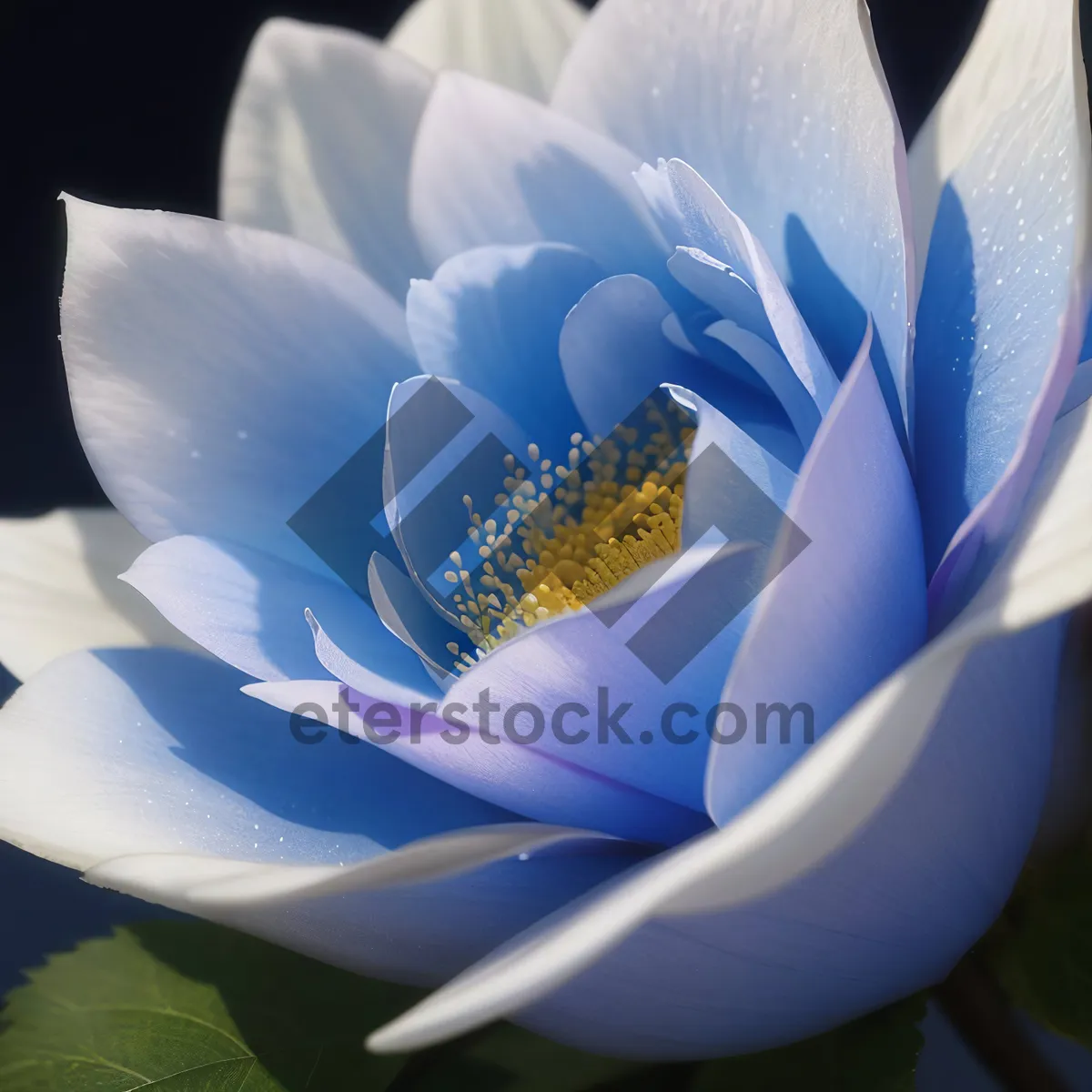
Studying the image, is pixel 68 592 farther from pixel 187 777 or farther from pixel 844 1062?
pixel 844 1062

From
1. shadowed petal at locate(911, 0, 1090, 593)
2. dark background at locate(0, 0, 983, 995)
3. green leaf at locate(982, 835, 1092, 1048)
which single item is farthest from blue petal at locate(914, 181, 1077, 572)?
dark background at locate(0, 0, 983, 995)

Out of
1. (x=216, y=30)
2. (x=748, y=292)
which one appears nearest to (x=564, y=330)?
(x=748, y=292)

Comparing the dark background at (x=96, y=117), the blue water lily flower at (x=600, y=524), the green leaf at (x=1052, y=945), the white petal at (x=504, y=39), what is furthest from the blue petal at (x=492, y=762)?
the dark background at (x=96, y=117)

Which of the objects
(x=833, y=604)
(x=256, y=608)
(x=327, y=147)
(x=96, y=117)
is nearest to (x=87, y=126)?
(x=96, y=117)

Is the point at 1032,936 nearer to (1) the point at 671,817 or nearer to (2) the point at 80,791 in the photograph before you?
(1) the point at 671,817

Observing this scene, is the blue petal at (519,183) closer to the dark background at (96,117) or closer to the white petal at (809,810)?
the white petal at (809,810)

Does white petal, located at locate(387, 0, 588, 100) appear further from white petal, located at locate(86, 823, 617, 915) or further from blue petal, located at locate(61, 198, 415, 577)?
white petal, located at locate(86, 823, 617, 915)
